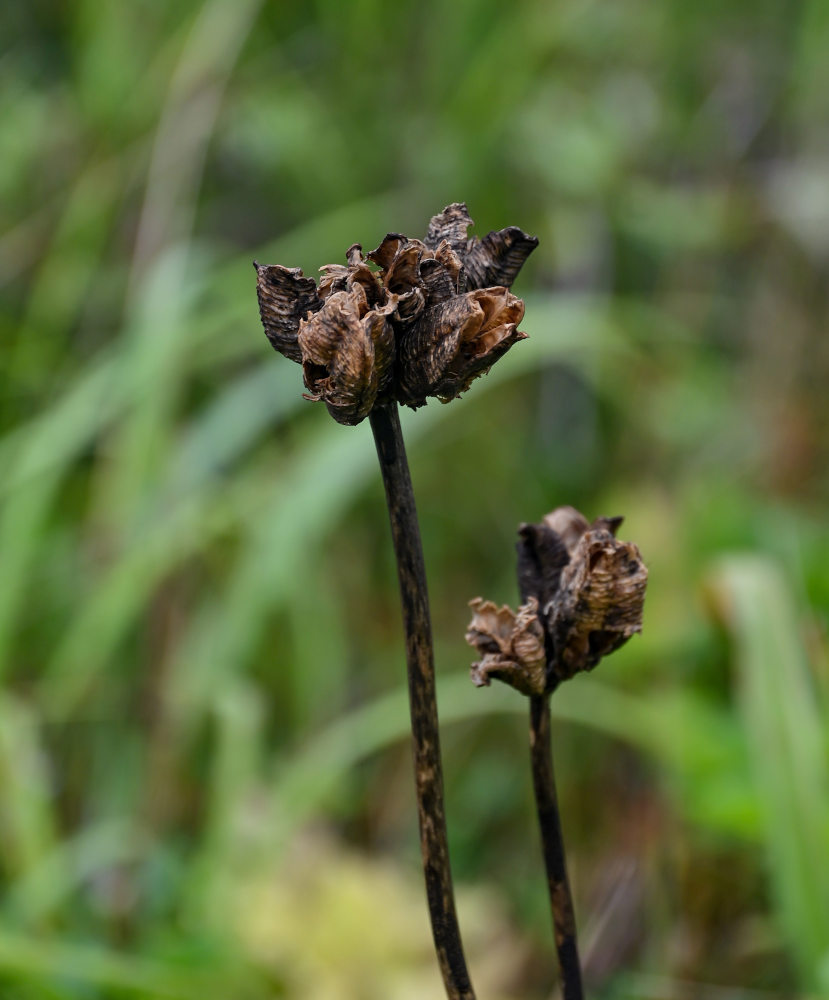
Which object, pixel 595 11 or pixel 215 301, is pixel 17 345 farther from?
pixel 595 11

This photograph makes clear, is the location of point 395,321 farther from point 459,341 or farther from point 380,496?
point 380,496

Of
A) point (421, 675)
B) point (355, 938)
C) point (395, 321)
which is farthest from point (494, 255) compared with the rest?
point (355, 938)

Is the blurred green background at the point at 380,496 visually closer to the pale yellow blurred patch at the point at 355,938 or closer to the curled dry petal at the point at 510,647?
the pale yellow blurred patch at the point at 355,938

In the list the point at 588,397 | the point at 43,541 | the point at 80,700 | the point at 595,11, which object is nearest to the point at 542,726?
the point at 80,700

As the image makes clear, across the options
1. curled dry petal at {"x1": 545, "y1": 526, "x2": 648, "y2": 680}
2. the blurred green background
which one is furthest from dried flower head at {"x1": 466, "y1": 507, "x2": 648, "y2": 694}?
the blurred green background

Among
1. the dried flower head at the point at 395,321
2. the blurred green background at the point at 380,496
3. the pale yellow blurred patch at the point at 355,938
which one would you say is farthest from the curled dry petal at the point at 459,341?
the pale yellow blurred patch at the point at 355,938

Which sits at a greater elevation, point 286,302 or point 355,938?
point 286,302

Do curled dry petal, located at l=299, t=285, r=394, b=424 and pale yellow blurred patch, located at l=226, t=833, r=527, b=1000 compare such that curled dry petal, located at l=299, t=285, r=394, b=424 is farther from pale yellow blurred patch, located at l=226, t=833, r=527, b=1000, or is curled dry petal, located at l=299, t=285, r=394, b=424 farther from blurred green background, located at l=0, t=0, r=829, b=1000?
pale yellow blurred patch, located at l=226, t=833, r=527, b=1000
